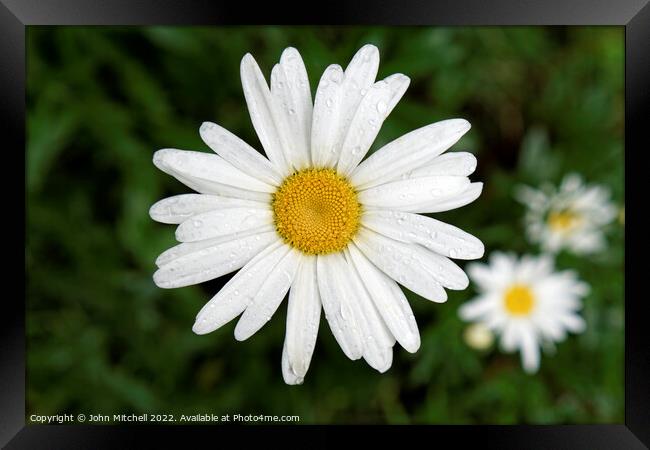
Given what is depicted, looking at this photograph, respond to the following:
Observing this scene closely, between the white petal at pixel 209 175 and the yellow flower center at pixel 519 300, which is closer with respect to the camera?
the white petal at pixel 209 175

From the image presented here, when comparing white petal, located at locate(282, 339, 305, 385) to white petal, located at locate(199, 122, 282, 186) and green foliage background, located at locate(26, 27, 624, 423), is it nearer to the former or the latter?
white petal, located at locate(199, 122, 282, 186)

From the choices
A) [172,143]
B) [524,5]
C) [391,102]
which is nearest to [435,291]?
[391,102]

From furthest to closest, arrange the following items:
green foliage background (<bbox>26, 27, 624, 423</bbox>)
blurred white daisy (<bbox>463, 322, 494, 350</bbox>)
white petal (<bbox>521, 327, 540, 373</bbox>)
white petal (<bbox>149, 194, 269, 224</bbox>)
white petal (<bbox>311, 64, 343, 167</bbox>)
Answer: white petal (<bbox>521, 327, 540, 373</bbox>), blurred white daisy (<bbox>463, 322, 494, 350</bbox>), green foliage background (<bbox>26, 27, 624, 423</bbox>), white petal (<bbox>149, 194, 269, 224</bbox>), white petal (<bbox>311, 64, 343, 167</bbox>)

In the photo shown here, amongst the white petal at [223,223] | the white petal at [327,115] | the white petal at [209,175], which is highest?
the white petal at [327,115]

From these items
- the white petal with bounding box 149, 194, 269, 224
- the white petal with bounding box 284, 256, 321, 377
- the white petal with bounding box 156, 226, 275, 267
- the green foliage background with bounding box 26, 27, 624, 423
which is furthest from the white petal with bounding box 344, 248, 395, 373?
the green foliage background with bounding box 26, 27, 624, 423

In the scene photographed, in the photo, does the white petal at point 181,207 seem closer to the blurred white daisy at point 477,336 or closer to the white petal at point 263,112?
the white petal at point 263,112

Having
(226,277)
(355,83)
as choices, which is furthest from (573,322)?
(355,83)

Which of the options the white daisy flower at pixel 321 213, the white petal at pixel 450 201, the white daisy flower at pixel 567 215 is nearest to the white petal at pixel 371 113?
the white daisy flower at pixel 321 213

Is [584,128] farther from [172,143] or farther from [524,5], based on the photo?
[172,143]
